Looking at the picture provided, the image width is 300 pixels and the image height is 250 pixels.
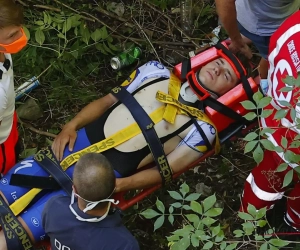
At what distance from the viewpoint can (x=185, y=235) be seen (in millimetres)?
1802

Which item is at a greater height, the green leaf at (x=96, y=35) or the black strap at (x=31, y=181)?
the green leaf at (x=96, y=35)

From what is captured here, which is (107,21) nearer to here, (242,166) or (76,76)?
(76,76)

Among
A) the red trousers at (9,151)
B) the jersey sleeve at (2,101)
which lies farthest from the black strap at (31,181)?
the jersey sleeve at (2,101)

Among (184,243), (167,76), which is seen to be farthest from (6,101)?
(184,243)

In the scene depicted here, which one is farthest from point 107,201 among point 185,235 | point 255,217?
point 255,217

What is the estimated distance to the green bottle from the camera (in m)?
3.86

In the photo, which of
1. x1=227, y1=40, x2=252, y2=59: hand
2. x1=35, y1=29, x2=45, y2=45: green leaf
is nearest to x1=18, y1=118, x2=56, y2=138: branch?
x1=35, y1=29, x2=45, y2=45: green leaf

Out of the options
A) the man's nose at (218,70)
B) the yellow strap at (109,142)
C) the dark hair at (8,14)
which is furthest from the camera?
the man's nose at (218,70)

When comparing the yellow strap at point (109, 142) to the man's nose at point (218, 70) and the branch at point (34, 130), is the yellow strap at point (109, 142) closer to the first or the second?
the man's nose at point (218, 70)

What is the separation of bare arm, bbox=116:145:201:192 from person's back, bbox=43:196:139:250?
1.37ft

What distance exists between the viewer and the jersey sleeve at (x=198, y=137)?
9.49 feet

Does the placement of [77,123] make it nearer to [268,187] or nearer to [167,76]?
[167,76]

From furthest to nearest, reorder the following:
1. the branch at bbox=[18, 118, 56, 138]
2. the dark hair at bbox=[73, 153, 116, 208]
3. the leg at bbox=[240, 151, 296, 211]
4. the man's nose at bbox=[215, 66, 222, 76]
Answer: the branch at bbox=[18, 118, 56, 138], the man's nose at bbox=[215, 66, 222, 76], the leg at bbox=[240, 151, 296, 211], the dark hair at bbox=[73, 153, 116, 208]

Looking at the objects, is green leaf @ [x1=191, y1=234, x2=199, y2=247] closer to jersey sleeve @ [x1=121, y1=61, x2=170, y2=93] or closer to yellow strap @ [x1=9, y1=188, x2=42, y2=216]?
yellow strap @ [x1=9, y1=188, x2=42, y2=216]
